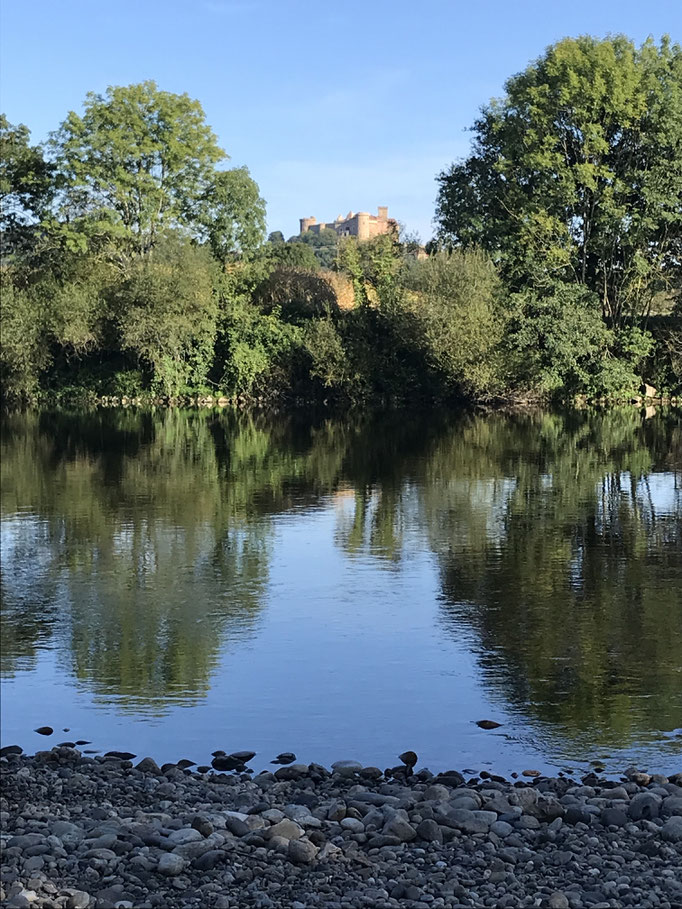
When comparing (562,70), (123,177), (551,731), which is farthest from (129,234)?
(551,731)

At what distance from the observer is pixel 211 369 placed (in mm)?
54688

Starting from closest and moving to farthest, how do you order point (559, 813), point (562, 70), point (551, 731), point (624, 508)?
1. point (559, 813)
2. point (551, 731)
3. point (624, 508)
4. point (562, 70)

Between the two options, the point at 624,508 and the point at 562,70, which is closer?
the point at 624,508

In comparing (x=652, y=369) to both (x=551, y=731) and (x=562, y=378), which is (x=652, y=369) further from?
(x=551, y=731)

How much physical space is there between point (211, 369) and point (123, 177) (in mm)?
9875

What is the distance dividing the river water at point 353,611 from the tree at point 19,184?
1322 inches

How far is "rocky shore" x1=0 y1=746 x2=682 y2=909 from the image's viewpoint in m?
5.29

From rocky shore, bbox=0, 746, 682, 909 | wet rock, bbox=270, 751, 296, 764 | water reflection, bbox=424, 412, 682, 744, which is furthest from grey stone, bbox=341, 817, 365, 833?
water reflection, bbox=424, 412, 682, 744

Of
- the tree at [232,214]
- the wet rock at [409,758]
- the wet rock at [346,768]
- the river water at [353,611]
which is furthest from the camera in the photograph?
the tree at [232,214]

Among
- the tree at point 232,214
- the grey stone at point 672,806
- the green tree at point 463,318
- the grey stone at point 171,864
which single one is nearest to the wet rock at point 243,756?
the grey stone at point 171,864

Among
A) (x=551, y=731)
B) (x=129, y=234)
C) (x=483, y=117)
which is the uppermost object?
(x=483, y=117)

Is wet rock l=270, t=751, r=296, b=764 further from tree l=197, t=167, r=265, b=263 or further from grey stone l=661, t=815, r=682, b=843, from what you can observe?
tree l=197, t=167, r=265, b=263

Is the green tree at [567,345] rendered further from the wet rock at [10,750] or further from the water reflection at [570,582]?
the wet rock at [10,750]

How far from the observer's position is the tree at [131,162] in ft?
172
